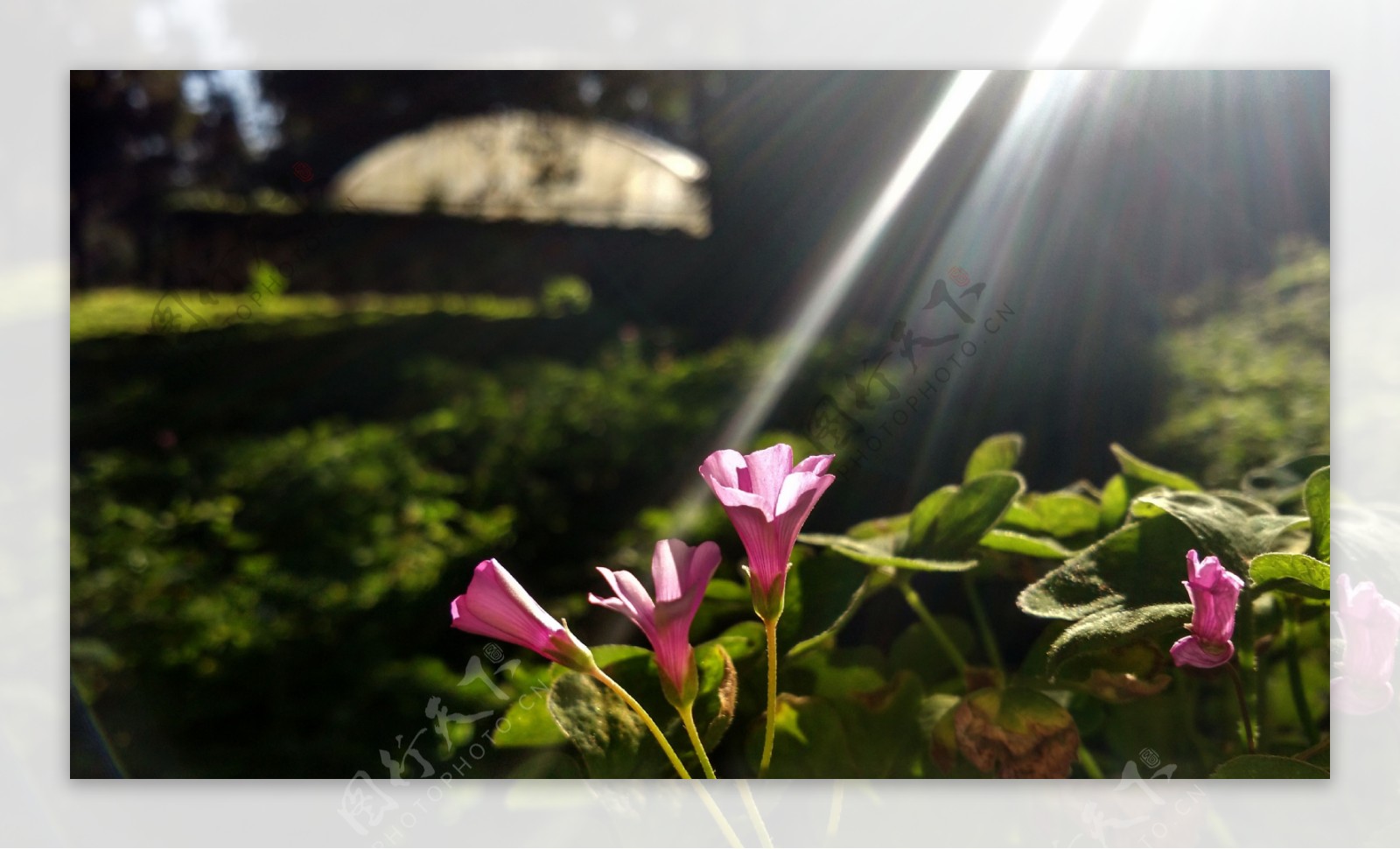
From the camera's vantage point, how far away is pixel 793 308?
1334 millimetres

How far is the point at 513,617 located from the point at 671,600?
0.07 meters

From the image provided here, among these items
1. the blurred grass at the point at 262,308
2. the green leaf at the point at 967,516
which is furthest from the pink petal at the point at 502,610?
the blurred grass at the point at 262,308

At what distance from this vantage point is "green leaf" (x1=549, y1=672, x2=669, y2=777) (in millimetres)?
459

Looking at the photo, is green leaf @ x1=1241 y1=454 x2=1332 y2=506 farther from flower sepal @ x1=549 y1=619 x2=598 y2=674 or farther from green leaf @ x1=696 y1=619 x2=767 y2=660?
flower sepal @ x1=549 y1=619 x2=598 y2=674

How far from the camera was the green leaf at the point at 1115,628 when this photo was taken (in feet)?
1.42

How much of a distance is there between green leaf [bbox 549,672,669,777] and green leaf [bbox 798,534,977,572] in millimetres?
124

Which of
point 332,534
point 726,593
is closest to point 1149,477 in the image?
point 726,593

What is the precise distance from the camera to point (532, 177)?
4.42 ft

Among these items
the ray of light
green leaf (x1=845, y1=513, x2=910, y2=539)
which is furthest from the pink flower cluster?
the ray of light

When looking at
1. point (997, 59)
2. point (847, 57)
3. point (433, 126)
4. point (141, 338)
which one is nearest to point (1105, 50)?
point (997, 59)

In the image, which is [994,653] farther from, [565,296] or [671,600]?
[565,296]

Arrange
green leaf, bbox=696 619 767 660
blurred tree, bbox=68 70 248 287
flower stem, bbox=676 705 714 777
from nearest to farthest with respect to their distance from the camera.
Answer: flower stem, bbox=676 705 714 777 < green leaf, bbox=696 619 767 660 < blurred tree, bbox=68 70 248 287

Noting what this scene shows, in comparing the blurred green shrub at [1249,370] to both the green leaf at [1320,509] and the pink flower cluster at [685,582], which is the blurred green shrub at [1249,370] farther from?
the pink flower cluster at [685,582]

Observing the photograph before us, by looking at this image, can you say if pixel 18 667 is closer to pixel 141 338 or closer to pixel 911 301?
pixel 141 338
